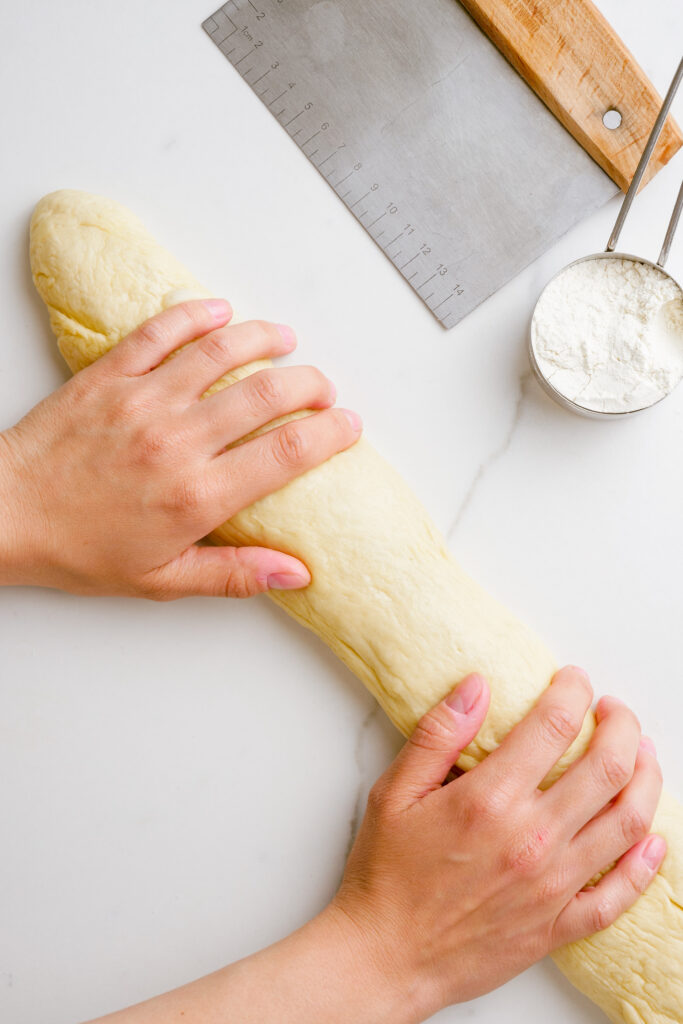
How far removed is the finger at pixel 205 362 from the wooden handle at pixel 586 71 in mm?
647

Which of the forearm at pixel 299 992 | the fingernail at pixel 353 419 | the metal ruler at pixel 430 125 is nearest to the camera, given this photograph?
the forearm at pixel 299 992

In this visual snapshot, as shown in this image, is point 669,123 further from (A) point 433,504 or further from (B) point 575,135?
(A) point 433,504

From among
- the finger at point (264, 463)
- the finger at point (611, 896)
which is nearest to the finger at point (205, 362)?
the finger at point (264, 463)

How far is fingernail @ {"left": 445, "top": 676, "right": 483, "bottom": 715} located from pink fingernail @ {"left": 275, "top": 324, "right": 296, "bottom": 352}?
0.59 meters

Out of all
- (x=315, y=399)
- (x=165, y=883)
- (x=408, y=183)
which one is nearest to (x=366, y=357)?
(x=315, y=399)

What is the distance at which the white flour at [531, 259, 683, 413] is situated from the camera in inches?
43.0

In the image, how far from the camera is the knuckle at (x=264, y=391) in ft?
3.41

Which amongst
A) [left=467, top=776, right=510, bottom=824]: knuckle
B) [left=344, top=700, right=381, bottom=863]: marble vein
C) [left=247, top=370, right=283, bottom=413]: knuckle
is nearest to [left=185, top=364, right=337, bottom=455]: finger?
[left=247, top=370, right=283, bottom=413]: knuckle

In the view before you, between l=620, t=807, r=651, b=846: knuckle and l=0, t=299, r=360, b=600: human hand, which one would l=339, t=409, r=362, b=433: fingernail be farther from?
l=620, t=807, r=651, b=846: knuckle

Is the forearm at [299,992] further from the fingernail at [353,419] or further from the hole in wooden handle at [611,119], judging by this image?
the hole in wooden handle at [611,119]

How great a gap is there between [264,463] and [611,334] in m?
0.55

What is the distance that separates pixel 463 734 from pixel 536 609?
30 centimetres

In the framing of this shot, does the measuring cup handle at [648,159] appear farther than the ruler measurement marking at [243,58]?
No

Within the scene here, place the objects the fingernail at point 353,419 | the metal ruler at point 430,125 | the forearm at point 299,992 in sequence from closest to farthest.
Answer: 1. the forearm at point 299,992
2. the fingernail at point 353,419
3. the metal ruler at point 430,125
